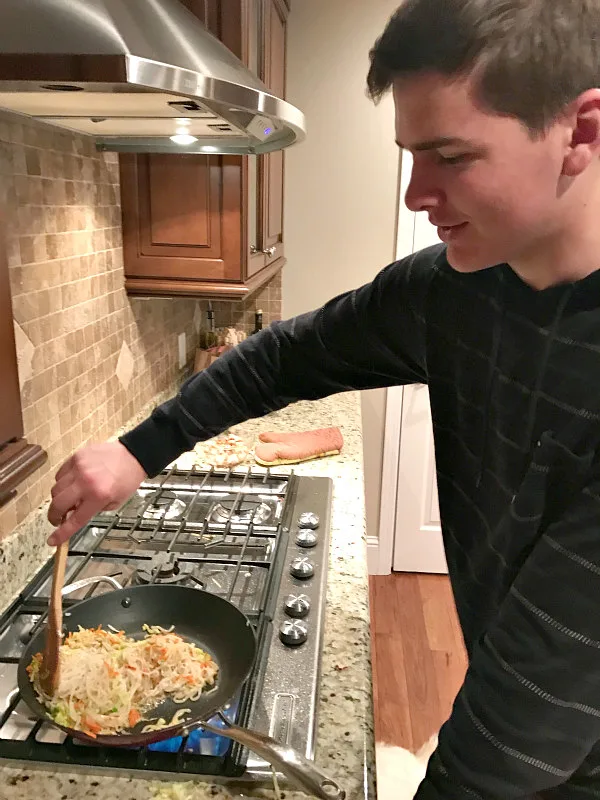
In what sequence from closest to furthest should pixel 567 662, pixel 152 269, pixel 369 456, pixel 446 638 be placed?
pixel 567 662
pixel 152 269
pixel 446 638
pixel 369 456

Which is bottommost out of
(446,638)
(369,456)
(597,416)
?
(446,638)

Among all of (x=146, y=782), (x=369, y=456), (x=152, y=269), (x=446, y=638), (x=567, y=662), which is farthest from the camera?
(x=369, y=456)

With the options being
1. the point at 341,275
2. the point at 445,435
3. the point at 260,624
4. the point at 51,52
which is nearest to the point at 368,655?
the point at 260,624

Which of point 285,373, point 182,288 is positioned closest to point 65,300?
point 182,288

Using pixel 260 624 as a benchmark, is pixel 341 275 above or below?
above

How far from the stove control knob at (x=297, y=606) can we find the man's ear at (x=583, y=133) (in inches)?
31.7

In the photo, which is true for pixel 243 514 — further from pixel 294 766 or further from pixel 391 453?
pixel 391 453

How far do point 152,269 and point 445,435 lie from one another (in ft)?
3.60

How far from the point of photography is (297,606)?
1.17 meters

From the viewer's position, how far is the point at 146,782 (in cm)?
86

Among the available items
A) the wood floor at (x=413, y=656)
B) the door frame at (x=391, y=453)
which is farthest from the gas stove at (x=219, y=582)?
the door frame at (x=391, y=453)

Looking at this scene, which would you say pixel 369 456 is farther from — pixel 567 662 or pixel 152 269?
pixel 567 662

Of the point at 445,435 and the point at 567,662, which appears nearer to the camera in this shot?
the point at 567,662

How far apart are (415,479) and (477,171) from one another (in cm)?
246
